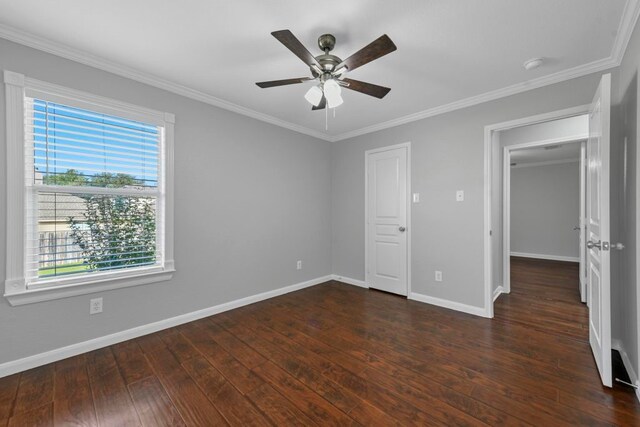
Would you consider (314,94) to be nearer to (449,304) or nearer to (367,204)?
(367,204)

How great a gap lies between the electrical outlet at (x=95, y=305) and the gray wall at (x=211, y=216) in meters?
0.03

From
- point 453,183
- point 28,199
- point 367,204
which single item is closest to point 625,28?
point 453,183

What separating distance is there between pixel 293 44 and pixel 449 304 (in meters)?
3.18

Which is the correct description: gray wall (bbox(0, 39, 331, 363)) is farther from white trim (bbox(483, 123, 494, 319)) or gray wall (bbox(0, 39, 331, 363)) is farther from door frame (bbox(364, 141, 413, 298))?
white trim (bbox(483, 123, 494, 319))

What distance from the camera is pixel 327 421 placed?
1554 mm

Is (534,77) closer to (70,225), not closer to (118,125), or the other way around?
(118,125)

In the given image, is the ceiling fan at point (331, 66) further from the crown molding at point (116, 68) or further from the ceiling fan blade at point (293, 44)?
the crown molding at point (116, 68)

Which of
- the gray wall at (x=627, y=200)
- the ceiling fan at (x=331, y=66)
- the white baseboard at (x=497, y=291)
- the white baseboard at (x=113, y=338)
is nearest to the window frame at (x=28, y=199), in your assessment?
the white baseboard at (x=113, y=338)

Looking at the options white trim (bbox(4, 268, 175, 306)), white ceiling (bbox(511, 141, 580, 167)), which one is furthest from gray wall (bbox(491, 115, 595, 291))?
white trim (bbox(4, 268, 175, 306))

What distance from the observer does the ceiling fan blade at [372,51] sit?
60.9 inches

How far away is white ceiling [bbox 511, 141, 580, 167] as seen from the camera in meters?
5.42

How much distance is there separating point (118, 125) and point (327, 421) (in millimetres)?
2853

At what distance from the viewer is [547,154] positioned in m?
5.94

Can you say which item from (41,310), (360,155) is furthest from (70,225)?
(360,155)
